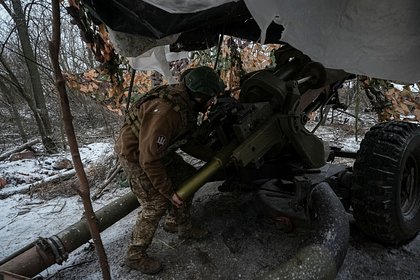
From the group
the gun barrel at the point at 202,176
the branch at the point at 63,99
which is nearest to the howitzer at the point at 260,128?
the gun barrel at the point at 202,176

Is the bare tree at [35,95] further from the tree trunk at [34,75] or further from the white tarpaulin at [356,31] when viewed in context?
the white tarpaulin at [356,31]

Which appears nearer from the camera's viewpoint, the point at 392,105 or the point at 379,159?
the point at 379,159

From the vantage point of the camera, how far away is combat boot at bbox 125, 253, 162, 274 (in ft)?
8.90

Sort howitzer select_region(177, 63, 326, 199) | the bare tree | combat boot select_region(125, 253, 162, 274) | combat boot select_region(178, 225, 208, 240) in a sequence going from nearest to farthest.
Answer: howitzer select_region(177, 63, 326, 199)
combat boot select_region(125, 253, 162, 274)
combat boot select_region(178, 225, 208, 240)
the bare tree

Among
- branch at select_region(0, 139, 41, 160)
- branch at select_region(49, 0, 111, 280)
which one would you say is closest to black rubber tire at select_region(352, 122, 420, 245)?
branch at select_region(49, 0, 111, 280)

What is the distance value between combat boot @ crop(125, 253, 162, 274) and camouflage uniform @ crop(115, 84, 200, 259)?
41mm

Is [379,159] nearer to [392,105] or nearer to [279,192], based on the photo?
[279,192]

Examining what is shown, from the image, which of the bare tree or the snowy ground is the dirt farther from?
the bare tree

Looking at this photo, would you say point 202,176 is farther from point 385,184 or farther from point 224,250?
point 385,184

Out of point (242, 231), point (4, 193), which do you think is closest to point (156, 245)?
point (242, 231)

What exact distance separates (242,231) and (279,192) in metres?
0.58

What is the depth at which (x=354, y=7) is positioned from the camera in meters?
1.59

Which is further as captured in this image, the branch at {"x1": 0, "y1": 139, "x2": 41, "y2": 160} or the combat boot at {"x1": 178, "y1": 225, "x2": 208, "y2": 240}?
the branch at {"x1": 0, "y1": 139, "x2": 41, "y2": 160}

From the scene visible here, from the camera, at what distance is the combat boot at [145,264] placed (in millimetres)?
2713
